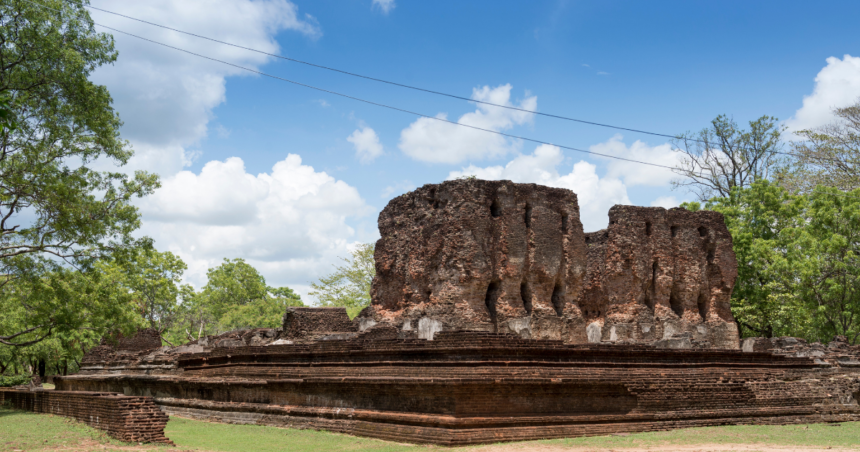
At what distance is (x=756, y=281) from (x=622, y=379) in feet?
66.7

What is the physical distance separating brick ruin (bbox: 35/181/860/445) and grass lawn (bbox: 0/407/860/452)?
48 centimetres

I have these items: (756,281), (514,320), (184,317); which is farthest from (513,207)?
(184,317)

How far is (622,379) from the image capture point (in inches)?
523

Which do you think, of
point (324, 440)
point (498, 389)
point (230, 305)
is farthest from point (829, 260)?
point (230, 305)

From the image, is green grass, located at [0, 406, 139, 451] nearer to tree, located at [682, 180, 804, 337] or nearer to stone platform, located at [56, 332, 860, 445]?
stone platform, located at [56, 332, 860, 445]

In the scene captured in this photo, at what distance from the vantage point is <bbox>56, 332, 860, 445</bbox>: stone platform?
1148 cm

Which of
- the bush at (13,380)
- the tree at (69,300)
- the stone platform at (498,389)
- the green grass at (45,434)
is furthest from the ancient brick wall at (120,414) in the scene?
the bush at (13,380)

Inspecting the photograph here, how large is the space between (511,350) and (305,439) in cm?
388

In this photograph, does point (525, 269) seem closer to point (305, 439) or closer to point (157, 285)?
point (305, 439)

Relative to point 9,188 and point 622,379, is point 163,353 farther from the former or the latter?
point 622,379

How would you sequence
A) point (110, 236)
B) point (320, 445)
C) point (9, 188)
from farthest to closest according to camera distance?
1. point (110, 236)
2. point (9, 188)
3. point (320, 445)

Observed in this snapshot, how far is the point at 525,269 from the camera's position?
21281mm

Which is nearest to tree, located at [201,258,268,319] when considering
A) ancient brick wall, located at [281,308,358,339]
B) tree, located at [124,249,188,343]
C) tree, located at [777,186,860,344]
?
tree, located at [124,249,188,343]

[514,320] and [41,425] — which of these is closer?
[41,425]
